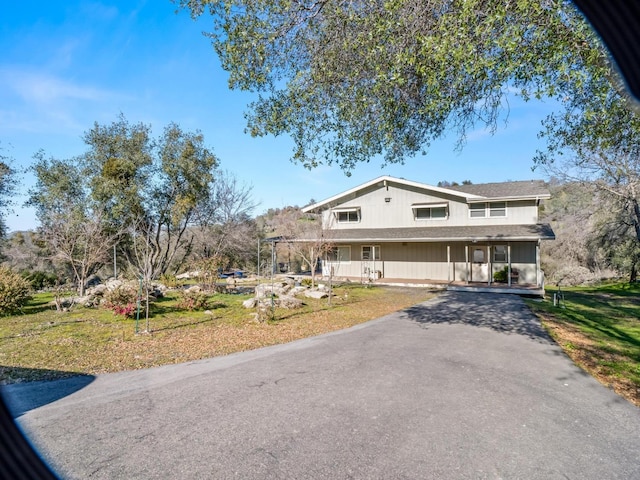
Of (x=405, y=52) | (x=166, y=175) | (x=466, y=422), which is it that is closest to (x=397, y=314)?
(x=466, y=422)

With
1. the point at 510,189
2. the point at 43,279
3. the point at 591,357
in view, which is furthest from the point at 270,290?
the point at 510,189

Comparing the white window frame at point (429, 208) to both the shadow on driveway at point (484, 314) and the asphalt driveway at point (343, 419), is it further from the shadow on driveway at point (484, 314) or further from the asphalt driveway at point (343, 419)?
the asphalt driveway at point (343, 419)

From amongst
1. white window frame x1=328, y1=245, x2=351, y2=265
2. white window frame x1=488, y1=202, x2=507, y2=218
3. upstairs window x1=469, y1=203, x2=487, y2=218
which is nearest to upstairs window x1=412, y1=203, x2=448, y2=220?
upstairs window x1=469, y1=203, x2=487, y2=218

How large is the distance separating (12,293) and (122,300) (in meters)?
3.82

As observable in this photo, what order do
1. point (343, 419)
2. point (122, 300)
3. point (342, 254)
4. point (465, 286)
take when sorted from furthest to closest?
point (342, 254), point (465, 286), point (122, 300), point (343, 419)

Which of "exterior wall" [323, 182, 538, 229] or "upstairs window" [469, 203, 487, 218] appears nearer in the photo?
"exterior wall" [323, 182, 538, 229]

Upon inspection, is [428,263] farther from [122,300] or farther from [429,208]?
[122,300]

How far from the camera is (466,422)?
14.1 ft

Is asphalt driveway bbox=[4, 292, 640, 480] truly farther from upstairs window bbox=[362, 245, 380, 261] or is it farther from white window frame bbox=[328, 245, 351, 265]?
white window frame bbox=[328, 245, 351, 265]

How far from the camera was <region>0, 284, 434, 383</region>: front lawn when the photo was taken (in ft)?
22.1

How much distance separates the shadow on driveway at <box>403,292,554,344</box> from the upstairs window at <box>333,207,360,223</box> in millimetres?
10101

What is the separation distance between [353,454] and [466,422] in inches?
63.5

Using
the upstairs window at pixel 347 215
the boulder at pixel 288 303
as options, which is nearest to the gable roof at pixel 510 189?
the upstairs window at pixel 347 215

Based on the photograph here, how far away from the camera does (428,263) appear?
74.6 ft
